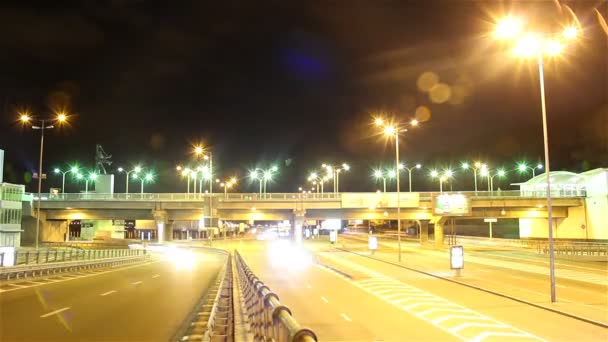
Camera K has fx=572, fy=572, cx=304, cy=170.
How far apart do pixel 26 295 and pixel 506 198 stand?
6813 cm

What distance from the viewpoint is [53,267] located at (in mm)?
36594

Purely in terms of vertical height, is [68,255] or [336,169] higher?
[336,169]

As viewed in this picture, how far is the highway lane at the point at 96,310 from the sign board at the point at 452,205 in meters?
46.4

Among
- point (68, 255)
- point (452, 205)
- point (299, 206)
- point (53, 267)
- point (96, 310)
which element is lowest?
point (96, 310)

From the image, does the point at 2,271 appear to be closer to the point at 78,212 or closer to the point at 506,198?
the point at 78,212

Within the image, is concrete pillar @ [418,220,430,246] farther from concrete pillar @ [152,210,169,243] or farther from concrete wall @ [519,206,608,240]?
concrete pillar @ [152,210,169,243]

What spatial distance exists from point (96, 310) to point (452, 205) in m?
58.2

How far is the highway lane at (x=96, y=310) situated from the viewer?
14211mm

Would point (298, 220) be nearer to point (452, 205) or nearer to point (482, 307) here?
point (452, 205)

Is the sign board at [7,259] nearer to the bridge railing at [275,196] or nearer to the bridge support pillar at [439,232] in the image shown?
the bridge railing at [275,196]

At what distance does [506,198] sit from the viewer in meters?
79.1

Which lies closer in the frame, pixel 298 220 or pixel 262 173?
pixel 298 220

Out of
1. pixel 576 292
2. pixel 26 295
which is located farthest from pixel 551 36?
pixel 26 295

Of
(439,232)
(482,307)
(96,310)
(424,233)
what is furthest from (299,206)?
(96,310)
